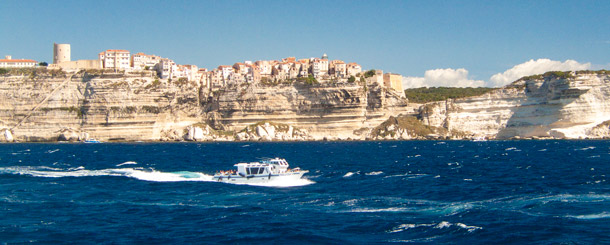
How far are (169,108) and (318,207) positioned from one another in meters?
99.2

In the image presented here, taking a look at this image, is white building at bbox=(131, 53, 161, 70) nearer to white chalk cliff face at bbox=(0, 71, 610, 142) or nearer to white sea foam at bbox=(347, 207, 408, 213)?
white chalk cliff face at bbox=(0, 71, 610, 142)

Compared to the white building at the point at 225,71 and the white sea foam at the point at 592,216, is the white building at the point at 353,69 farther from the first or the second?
the white sea foam at the point at 592,216

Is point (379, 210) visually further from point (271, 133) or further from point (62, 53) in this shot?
point (62, 53)

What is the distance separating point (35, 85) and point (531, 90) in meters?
107

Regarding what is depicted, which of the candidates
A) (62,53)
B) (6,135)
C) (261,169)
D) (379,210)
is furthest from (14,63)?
(379,210)

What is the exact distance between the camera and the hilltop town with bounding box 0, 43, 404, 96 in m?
124

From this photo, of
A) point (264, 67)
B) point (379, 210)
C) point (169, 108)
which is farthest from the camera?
point (264, 67)

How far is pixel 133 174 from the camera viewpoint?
4428 centimetres

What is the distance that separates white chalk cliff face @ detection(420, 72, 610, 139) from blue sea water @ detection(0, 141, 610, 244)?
70.0 metres

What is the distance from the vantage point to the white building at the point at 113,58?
124 meters

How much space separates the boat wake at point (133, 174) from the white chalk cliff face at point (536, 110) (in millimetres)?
86748

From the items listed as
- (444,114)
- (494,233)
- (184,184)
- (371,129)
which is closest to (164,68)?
Result: (371,129)

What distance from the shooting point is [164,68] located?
125 m

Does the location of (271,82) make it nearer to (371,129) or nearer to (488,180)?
(371,129)
